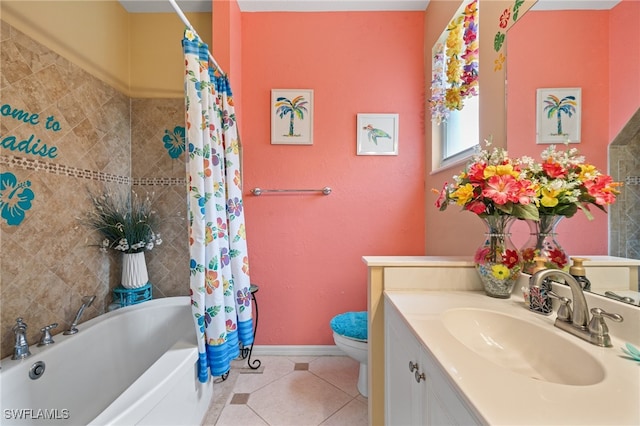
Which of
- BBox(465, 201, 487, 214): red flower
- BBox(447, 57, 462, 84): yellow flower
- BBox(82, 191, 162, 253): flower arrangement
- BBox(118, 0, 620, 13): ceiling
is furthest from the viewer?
BBox(118, 0, 620, 13): ceiling

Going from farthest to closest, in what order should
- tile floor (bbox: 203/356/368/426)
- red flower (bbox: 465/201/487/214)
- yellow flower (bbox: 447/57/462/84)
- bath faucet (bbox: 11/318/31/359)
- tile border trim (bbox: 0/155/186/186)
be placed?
yellow flower (bbox: 447/57/462/84) < tile floor (bbox: 203/356/368/426) < tile border trim (bbox: 0/155/186/186) < bath faucet (bbox: 11/318/31/359) < red flower (bbox: 465/201/487/214)

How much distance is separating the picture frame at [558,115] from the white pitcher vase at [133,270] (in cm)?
220

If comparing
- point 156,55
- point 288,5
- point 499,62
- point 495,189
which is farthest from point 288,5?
point 495,189

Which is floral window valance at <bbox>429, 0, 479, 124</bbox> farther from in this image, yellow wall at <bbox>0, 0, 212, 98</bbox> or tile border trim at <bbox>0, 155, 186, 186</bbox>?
tile border trim at <bbox>0, 155, 186, 186</bbox>

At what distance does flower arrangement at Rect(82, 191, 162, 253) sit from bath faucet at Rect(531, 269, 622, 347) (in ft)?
6.67

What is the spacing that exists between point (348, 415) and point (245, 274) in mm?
938

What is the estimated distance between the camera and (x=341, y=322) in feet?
4.99

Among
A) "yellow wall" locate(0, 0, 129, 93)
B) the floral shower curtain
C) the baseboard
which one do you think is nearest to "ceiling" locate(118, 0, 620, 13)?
"yellow wall" locate(0, 0, 129, 93)

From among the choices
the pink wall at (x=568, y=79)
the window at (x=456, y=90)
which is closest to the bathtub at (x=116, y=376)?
the pink wall at (x=568, y=79)

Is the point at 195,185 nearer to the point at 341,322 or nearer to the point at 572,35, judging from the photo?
the point at 341,322

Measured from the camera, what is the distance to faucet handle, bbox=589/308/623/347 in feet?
1.95

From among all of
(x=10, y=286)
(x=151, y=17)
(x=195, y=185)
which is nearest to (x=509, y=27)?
(x=195, y=185)

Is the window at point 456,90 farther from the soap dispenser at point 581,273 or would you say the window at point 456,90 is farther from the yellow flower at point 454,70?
the soap dispenser at point 581,273

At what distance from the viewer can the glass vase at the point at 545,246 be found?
0.83 m
